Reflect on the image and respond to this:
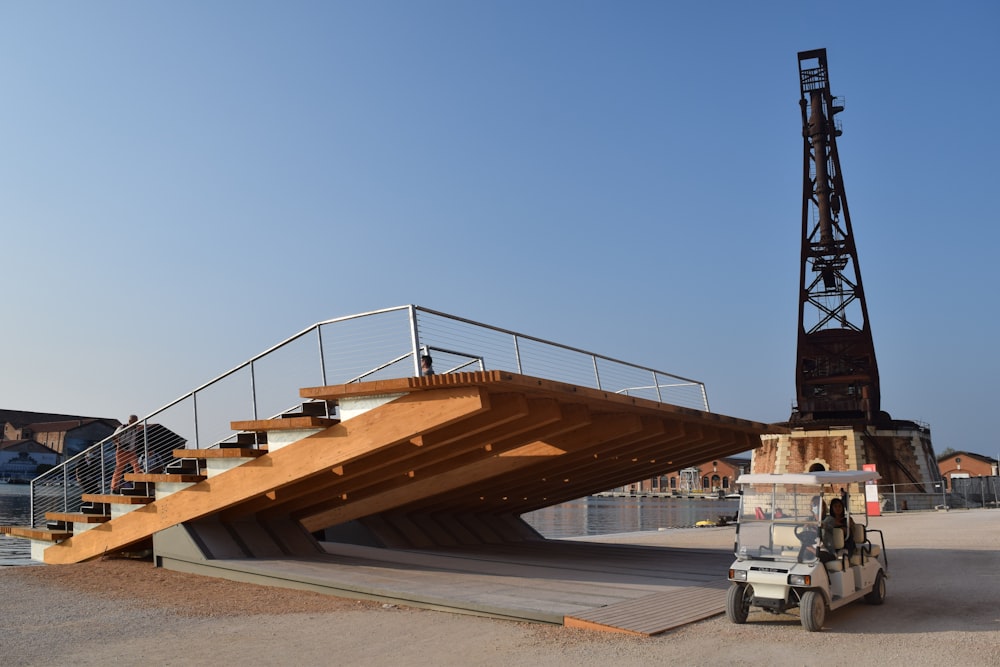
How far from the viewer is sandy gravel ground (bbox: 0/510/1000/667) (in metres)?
7.92

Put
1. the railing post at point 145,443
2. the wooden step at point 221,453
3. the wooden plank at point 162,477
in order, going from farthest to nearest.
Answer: the railing post at point 145,443, the wooden plank at point 162,477, the wooden step at point 221,453

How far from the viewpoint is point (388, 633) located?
908 cm

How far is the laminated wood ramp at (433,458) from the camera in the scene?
37.1 ft

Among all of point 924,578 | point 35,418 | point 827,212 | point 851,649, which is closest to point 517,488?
point 924,578

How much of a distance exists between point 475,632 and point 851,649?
388 cm

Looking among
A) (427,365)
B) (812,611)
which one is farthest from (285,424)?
(812,611)

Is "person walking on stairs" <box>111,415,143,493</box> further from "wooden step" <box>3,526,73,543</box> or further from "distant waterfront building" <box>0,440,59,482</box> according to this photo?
"distant waterfront building" <box>0,440,59,482</box>

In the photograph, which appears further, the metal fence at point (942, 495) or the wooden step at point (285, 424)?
the metal fence at point (942, 495)

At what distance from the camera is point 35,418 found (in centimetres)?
9425

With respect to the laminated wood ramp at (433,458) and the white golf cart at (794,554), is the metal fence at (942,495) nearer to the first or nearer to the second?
the laminated wood ramp at (433,458)

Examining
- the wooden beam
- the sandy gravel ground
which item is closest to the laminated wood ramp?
the wooden beam

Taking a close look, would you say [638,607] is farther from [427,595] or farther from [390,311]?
[390,311]

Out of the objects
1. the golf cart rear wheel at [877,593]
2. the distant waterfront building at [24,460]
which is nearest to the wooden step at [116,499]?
the golf cart rear wheel at [877,593]

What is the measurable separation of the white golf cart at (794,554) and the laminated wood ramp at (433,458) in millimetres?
2988
